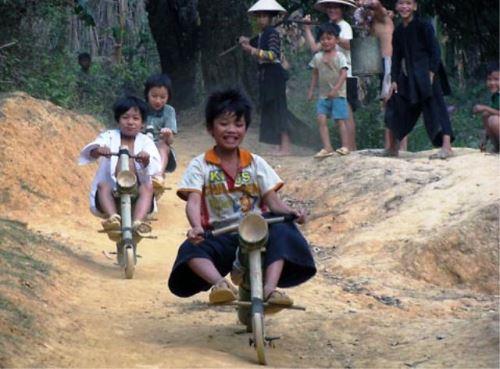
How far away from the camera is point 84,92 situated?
1884cm

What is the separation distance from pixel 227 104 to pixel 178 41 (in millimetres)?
13432

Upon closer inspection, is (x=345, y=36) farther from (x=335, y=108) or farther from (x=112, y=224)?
(x=112, y=224)

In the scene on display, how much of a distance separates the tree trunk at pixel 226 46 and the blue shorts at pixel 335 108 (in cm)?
476

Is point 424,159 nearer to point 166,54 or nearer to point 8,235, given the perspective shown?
point 8,235

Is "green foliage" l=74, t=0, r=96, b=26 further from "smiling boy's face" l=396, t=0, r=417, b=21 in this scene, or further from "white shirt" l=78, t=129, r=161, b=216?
"white shirt" l=78, t=129, r=161, b=216

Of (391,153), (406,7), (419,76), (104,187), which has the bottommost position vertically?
(391,153)

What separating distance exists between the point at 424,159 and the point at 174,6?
28.5ft

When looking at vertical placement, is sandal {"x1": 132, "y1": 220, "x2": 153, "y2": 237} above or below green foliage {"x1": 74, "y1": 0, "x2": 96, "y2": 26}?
below

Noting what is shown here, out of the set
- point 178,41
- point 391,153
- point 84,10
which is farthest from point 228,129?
point 178,41

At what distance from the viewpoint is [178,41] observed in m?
19.5

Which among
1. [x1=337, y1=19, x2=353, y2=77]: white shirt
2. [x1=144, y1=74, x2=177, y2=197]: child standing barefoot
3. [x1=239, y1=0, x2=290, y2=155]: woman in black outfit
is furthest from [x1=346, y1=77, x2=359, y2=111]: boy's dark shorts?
[x1=144, y1=74, x2=177, y2=197]: child standing barefoot

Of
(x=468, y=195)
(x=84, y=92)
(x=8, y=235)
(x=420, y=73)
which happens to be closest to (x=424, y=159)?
(x=420, y=73)

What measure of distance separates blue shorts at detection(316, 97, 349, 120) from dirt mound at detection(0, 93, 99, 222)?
8.83ft

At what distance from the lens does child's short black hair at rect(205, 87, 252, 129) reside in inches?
245
